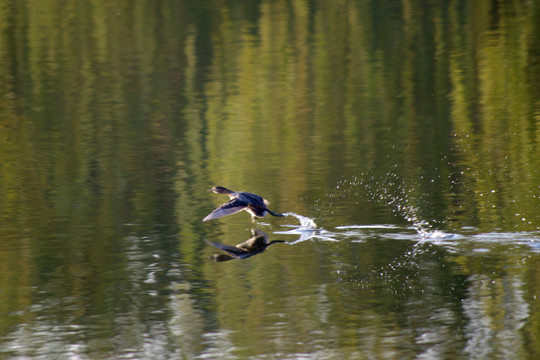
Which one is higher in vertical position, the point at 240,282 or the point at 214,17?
the point at 214,17

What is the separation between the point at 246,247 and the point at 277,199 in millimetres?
1240

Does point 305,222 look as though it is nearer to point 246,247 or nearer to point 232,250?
point 246,247

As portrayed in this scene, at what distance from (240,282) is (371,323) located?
114 centimetres

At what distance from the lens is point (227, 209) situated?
6938 mm

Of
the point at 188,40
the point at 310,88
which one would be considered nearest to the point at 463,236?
the point at 310,88

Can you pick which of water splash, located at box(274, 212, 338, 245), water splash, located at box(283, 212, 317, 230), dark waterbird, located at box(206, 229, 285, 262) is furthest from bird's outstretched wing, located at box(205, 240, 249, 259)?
water splash, located at box(283, 212, 317, 230)

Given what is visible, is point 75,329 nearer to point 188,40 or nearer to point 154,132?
point 154,132

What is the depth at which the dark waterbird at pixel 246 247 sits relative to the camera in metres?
6.54

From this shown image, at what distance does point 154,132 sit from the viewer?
445 inches

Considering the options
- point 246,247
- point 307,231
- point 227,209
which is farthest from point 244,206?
point 307,231

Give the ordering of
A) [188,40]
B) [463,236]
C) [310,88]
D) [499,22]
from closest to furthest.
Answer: [463,236] → [310,88] → [188,40] → [499,22]

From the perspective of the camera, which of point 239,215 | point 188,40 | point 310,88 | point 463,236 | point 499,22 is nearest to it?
point 463,236

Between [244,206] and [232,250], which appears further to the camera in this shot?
[244,206]

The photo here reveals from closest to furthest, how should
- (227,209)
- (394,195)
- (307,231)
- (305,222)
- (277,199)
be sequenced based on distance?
1. (227,209)
2. (307,231)
3. (305,222)
4. (277,199)
5. (394,195)
